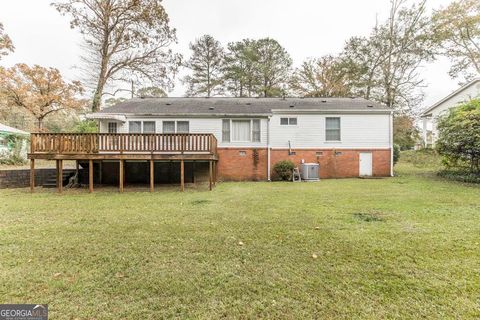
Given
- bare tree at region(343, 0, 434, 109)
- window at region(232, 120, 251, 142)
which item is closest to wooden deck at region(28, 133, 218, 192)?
window at region(232, 120, 251, 142)

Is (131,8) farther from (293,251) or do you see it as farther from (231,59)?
(293,251)

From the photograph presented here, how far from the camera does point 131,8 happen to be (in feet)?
60.6

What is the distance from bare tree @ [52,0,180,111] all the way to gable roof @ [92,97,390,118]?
524 cm

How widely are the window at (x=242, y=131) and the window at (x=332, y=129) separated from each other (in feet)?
15.7

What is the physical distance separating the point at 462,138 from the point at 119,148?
1579cm

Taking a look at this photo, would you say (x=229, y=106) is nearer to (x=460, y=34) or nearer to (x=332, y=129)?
(x=332, y=129)

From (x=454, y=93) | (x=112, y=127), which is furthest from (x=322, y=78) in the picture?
(x=112, y=127)

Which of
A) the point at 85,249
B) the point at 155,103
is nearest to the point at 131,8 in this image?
the point at 155,103

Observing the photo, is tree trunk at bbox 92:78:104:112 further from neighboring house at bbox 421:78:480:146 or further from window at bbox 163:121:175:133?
neighboring house at bbox 421:78:480:146

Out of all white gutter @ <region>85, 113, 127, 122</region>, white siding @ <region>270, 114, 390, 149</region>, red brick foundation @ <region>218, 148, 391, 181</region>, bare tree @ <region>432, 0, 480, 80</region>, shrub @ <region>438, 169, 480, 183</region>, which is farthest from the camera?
bare tree @ <region>432, 0, 480, 80</region>

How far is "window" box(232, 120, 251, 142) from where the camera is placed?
13.7 meters

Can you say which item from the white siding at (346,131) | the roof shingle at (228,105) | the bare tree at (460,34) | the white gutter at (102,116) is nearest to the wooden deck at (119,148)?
the white gutter at (102,116)

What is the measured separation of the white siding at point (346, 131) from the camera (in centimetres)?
1411

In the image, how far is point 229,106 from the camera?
1488 cm
